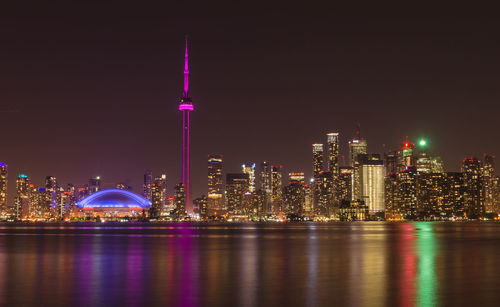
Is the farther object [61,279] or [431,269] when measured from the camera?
[431,269]

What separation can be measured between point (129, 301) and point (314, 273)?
15791 mm

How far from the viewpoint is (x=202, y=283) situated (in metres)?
35.1

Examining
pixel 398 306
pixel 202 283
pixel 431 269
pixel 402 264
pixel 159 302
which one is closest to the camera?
pixel 398 306

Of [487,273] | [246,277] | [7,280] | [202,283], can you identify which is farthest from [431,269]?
[7,280]

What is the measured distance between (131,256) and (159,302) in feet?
100

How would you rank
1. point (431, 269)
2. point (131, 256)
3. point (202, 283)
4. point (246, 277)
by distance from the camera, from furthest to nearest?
point (131, 256), point (431, 269), point (246, 277), point (202, 283)

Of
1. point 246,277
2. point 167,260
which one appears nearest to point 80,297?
point 246,277

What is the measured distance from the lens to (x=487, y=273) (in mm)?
39906

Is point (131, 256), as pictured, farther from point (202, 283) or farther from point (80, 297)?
point (80, 297)

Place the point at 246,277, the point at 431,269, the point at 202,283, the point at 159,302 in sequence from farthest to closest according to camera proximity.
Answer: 1. the point at 431,269
2. the point at 246,277
3. the point at 202,283
4. the point at 159,302

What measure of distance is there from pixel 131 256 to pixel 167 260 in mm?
6605

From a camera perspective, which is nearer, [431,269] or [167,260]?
[431,269]

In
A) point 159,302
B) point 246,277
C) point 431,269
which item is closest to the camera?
point 159,302

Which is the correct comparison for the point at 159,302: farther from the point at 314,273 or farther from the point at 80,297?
the point at 314,273
